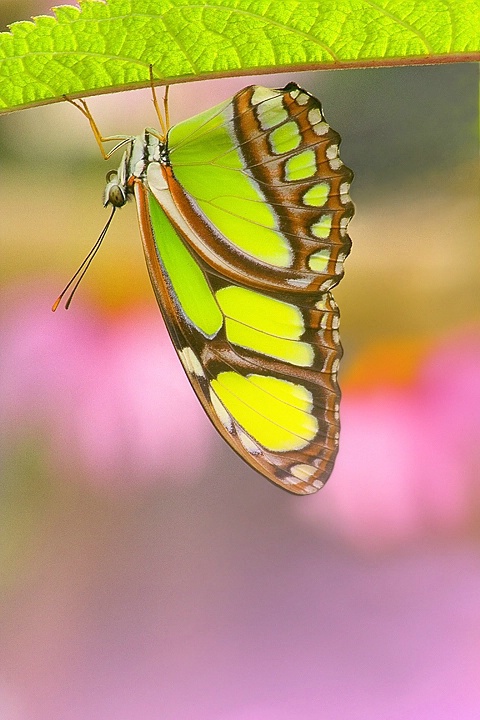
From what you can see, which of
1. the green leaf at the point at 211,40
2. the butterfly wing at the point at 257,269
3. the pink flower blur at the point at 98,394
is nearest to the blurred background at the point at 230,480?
the pink flower blur at the point at 98,394

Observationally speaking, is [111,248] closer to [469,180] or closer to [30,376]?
[30,376]

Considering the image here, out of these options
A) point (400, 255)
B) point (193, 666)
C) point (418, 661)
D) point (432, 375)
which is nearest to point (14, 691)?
point (193, 666)

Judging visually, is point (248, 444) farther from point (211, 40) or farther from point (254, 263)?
point (211, 40)

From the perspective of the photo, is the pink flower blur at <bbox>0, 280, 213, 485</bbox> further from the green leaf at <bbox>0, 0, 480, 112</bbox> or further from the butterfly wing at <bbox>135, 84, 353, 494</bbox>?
the green leaf at <bbox>0, 0, 480, 112</bbox>

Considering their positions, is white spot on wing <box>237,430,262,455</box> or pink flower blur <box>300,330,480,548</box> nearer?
white spot on wing <box>237,430,262,455</box>

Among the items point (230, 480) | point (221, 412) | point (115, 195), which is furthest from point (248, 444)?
point (230, 480)

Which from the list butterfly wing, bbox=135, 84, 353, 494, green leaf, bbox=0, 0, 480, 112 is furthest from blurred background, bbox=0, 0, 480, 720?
green leaf, bbox=0, 0, 480, 112

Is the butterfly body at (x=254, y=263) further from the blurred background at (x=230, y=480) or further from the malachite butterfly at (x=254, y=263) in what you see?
the blurred background at (x=230, y=480)

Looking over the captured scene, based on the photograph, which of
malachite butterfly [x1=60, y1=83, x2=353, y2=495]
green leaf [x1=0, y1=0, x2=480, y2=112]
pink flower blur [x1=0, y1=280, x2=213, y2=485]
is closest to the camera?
green leaf [x1=0, y1=0, x2=480, y2=112]
